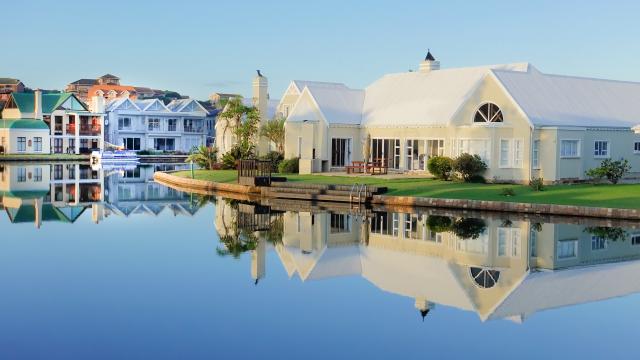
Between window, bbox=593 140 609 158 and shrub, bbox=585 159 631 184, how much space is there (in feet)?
3.48

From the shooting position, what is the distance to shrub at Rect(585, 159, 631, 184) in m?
35.9

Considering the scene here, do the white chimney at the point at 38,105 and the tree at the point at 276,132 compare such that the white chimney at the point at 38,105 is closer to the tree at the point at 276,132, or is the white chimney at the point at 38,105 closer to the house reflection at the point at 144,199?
the house reflection at the point at 144,199

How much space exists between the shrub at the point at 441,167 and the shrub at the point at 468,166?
0.37m

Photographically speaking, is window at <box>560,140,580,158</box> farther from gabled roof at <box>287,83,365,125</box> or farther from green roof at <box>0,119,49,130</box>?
green roof at <box>0,119,49,130</box>

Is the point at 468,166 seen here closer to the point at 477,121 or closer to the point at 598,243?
the point at 477,121

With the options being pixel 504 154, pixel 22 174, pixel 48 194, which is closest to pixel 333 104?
pixel 504 154

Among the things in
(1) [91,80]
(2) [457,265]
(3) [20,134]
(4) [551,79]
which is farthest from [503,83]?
(1) [91,80]

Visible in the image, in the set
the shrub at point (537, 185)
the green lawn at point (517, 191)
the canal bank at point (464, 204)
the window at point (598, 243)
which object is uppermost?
the shrub at point (537, 185)

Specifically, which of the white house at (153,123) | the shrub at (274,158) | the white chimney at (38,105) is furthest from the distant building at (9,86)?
the shrub at (274,158)

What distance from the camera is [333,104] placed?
153 feet

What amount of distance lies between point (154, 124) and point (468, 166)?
62.3m

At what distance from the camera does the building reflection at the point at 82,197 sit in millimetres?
32094

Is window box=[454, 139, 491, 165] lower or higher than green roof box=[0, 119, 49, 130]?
lower

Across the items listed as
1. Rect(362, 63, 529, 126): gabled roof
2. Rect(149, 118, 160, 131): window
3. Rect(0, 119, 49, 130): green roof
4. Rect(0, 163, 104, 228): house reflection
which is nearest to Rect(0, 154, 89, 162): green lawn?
Rect(0, 119, 49, 130): green roof
